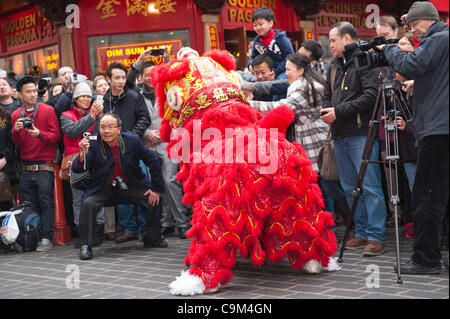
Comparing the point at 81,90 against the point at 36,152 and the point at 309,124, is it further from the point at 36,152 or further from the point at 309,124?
the point at 309,124

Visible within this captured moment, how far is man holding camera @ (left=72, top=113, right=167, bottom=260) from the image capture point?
20.8 ft

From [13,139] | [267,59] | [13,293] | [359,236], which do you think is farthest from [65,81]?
[359,236]

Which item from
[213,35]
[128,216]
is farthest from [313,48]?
[213,35]

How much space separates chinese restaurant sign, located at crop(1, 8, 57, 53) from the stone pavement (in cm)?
745

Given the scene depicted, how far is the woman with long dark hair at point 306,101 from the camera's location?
19.6 ft

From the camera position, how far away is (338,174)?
240 inches

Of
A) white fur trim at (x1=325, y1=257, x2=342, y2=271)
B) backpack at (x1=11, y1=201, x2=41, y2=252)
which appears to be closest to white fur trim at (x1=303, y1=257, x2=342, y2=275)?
white fur trim at (x1=325, y1=257, x2=342, y2=271)

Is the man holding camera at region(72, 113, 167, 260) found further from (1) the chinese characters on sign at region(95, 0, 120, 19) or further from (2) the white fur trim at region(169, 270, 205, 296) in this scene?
(1) the chinese characters on sign at region(95, 0, 120, 19)

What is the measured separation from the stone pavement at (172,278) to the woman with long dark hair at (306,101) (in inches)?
47.0

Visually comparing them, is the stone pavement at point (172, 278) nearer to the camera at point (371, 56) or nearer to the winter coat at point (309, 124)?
the winter coat at point (309, 124)

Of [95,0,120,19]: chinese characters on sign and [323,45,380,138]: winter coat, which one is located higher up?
[95,0,120,19]: chinese characters on sign

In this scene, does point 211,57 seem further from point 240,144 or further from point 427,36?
point 427,36

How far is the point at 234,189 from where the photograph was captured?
442 centimetres

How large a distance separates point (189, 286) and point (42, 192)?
3.48m
